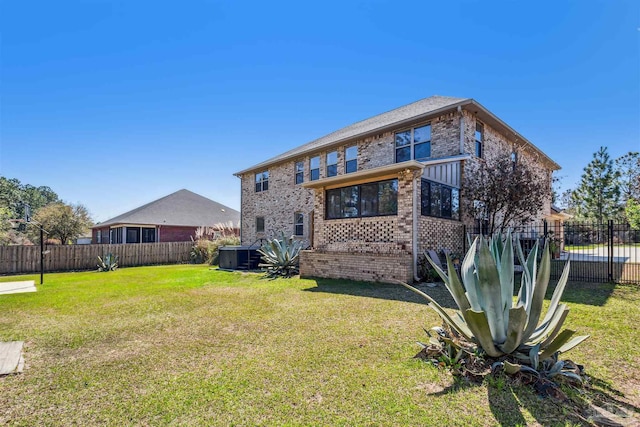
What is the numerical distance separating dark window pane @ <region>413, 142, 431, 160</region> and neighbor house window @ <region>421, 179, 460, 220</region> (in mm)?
1915

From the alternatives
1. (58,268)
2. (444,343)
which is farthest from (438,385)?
(58,268)

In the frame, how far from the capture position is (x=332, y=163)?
53.2 ft

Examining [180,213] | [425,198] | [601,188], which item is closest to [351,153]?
[425,198]

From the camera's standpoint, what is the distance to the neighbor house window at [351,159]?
1512 cm

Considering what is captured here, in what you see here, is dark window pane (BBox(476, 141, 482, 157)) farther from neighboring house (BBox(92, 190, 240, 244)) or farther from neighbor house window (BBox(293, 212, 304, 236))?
neighboring house (BBox(92, 190, 240, 244))

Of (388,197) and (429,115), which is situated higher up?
(429,115)

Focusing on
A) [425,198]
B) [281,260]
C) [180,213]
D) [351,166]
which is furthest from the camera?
[180,213]

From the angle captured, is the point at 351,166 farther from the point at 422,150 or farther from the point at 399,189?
the point at 399,189

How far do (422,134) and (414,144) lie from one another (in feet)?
1.64

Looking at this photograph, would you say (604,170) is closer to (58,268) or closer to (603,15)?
(603,15)


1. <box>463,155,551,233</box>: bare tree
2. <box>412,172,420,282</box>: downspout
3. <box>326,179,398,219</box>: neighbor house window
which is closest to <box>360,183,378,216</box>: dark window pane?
<box>326,179,398,219</box>: neighbor house window

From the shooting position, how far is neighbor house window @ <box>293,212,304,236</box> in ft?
57.0

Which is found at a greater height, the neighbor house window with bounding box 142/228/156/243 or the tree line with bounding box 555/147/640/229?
the tree line with bounding box 555/147/640/229

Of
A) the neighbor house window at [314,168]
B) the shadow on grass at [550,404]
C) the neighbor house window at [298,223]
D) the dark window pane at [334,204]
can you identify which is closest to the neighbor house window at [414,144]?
the dark window pane at [334,204]
